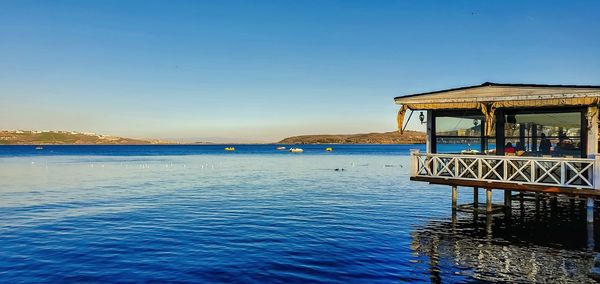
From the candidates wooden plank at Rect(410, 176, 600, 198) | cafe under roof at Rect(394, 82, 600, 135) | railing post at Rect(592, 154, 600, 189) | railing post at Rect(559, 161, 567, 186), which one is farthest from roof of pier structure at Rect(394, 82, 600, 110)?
wooden plank at Rect(410, 176, 600, 198)

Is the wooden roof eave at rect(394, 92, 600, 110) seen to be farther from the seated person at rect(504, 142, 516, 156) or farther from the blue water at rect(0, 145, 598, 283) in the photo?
the blue water at rect(0, 145, 598, 283)

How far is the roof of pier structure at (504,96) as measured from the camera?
16078mm

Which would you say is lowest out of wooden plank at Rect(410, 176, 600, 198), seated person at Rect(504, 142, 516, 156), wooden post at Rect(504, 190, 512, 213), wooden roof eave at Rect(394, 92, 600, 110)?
wooden post at Rect(504, 190, 512, 213)

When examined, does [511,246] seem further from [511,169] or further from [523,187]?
[511,169]

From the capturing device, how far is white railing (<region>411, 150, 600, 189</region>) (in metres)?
15.7

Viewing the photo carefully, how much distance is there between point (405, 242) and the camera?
16.5m

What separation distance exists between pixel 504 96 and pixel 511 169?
2882 mm

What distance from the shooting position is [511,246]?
15.7 metres

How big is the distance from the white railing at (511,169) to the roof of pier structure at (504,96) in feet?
6.82

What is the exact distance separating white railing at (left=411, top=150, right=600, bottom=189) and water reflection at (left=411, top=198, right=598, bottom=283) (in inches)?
83.9

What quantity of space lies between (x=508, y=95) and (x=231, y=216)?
13.6 metres

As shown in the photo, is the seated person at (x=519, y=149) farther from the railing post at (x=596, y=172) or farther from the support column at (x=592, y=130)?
the railing post at (x=596, y=172)

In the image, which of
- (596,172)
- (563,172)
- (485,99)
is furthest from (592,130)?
(485,99)

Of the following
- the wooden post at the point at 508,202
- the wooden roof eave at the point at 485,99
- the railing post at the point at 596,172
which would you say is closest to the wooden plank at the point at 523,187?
the railing post at the point at 596,172
